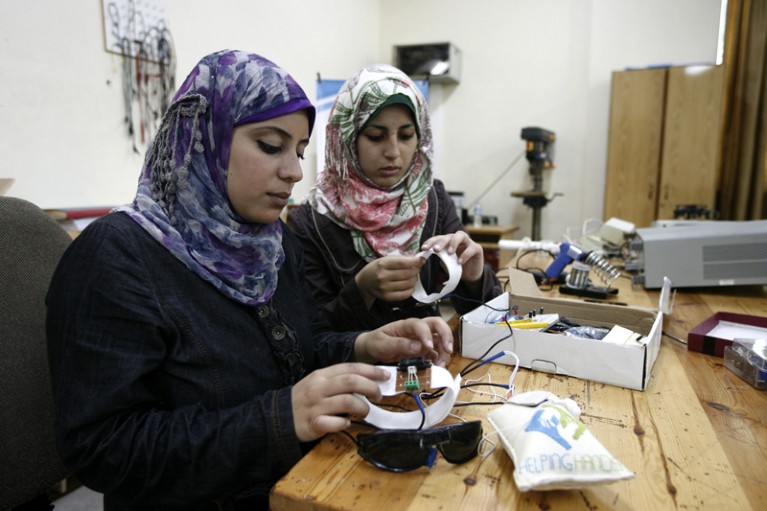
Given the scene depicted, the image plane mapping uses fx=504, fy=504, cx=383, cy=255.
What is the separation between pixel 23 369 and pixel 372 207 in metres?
0.98

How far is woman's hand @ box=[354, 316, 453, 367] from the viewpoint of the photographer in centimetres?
98

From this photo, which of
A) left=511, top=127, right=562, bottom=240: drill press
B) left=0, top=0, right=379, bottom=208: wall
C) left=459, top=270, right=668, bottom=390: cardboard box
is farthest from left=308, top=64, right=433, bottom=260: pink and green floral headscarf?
left=511, top=127, right=562, bottom=240: drill press

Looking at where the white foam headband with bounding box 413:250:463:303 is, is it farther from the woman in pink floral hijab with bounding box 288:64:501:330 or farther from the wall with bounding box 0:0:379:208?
the wall with bounding box 0:0:379:208

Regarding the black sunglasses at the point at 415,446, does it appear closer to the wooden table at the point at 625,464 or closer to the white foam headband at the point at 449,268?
the wooden table at the point at 625,464

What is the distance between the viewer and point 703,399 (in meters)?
0.91

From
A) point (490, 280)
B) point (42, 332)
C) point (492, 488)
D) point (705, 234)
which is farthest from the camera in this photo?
point (705, 234)

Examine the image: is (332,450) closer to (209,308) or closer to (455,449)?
(455,449)

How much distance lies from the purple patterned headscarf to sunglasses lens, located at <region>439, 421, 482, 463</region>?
44 centimetres

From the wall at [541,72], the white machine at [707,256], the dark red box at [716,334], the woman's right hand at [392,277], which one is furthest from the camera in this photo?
the wall at [541,72]

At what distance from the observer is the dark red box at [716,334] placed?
113 cm

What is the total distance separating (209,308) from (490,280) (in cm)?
82

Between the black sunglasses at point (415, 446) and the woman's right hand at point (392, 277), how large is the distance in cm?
58

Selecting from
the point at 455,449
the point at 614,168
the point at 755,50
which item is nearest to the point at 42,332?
the point at 455,449

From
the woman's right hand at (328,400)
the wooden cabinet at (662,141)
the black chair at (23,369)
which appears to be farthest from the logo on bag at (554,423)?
the wooden cabinet at (662,141)
